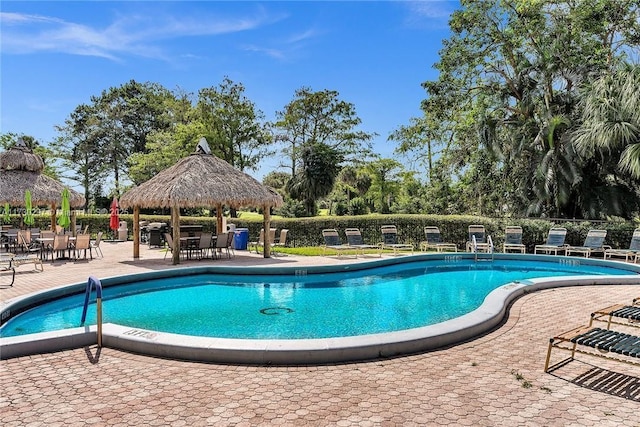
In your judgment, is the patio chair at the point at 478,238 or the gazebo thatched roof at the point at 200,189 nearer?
the gazebo thatched roof at the point at 200,189

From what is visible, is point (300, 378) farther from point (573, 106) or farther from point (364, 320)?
point (573, 106)

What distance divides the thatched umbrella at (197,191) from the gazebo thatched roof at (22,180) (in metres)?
4.92

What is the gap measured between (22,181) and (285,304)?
1453 cm

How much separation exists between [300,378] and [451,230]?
16.2m

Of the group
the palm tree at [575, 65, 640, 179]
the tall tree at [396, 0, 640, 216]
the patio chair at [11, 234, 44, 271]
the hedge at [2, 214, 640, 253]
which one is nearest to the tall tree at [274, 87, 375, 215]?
the tall tree at [396, 0, 640, 216]

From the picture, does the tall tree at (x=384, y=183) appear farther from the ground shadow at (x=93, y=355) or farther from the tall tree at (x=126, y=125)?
the ground shadow at (x=93, y=355)

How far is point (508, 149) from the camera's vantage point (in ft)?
70.1

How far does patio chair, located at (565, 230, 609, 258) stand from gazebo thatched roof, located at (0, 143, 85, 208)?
19.6m

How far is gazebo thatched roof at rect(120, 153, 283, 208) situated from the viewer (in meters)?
13.6

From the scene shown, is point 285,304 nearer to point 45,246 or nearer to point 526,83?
point 45,246

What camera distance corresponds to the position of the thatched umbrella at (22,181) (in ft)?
56.8

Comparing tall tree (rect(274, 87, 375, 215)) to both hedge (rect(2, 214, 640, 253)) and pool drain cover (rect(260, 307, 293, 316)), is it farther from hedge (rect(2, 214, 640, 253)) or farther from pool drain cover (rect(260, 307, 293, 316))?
pool drain cover (rect(260, 307, 293, 316))

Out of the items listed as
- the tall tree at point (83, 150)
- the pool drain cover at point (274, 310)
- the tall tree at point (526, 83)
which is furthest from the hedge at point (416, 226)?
the tall tree at point (83, 150)

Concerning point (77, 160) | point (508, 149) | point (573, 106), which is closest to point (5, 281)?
point (508, 149)
